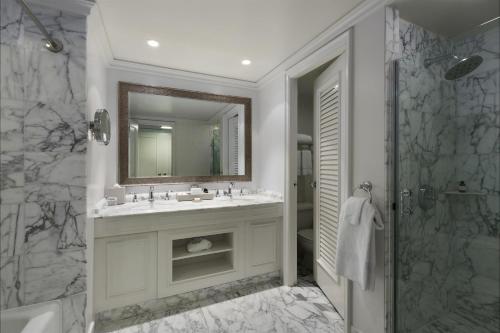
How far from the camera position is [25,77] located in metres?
1.28

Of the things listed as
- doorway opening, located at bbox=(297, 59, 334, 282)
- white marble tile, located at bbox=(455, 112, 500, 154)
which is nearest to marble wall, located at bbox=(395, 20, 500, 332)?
white marble tile, located at bbox=(455, 112, 500, 154)

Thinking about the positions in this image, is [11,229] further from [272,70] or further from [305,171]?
[305,171]

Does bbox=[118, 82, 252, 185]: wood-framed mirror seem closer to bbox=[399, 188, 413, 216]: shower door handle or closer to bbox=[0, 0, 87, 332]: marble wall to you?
bbox=[0, 0, 87, 332]: marble wall

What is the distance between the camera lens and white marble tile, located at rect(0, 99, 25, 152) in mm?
1238

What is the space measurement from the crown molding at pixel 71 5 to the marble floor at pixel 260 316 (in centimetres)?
215

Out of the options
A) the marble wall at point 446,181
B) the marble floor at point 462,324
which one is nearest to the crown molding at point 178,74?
the marble wall at point 446,181

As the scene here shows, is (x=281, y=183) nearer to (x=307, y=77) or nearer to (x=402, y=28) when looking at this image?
(x=307, y=77)

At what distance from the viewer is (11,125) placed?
1257 mm

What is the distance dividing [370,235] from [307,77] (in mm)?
2102

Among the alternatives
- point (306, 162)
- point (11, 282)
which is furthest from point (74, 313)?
point (306, 162)

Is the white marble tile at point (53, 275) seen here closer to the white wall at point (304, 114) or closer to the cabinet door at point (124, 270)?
the cabinet door at point (124, 270)

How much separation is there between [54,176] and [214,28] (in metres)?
1.45

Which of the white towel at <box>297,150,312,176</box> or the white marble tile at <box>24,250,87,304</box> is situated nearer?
the white marble tile at <box>24,250,87,304</box>

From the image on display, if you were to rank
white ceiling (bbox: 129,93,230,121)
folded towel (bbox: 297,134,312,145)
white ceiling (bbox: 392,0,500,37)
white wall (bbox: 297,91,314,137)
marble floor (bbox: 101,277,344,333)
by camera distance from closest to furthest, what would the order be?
white ceiling (bbox: 392,0,500,37), marble floor (bbox: 101,277,344,333), white ceiling (bbox: 129,93,230,121), folded towel (bbox: 297,134,312,145), white wall (bbox: 297,91,314,137)
